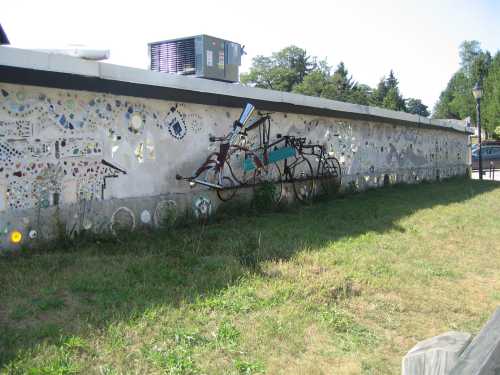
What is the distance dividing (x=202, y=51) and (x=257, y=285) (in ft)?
16.6

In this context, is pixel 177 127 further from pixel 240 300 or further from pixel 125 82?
pixel 240 300

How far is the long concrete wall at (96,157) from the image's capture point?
5012mm

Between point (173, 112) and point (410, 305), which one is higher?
point (173, 112)

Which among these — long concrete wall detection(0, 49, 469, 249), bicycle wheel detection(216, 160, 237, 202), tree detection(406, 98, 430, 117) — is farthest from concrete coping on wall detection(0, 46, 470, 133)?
tree detection(406, 98, 430, 117)

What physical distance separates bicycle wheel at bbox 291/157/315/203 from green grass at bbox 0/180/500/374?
8.56 ft

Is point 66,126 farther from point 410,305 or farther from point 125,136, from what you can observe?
point 410,305

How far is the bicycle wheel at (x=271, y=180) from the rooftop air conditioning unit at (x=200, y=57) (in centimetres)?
171

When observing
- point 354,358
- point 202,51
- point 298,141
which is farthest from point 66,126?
point 298,141

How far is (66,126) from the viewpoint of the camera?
543 cm

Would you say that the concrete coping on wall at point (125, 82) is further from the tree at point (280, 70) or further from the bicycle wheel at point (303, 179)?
the tree at point (280, 70)

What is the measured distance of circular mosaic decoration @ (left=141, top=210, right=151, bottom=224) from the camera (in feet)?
20.7

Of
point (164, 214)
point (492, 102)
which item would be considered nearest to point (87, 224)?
point (164, 214)

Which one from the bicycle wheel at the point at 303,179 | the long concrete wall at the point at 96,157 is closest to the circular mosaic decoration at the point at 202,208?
the long concrete wall at the point at 96,157

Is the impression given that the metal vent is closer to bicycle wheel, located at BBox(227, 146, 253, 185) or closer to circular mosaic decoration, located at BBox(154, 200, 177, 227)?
bicycle wheel, located at BBox(227, 146, 253, 185)
